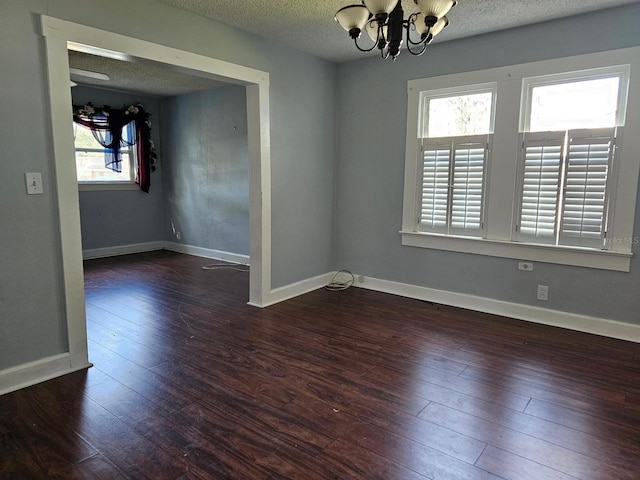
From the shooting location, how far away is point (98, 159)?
253 inches

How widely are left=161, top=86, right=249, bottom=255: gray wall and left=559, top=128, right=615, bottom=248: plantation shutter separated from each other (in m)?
4.02

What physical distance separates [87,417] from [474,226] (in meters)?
3.42

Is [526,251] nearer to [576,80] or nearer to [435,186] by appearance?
[435,186]

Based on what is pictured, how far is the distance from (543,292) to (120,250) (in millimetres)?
6059

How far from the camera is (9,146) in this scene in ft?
7.82

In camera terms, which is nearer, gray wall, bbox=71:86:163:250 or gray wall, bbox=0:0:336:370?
gray wall, bbox=0:0:336:370

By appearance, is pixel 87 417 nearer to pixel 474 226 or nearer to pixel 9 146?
pixel 9 146

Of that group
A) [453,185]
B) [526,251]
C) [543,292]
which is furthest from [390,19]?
[543,292]

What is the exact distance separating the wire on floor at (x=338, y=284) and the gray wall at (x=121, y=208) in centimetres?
380

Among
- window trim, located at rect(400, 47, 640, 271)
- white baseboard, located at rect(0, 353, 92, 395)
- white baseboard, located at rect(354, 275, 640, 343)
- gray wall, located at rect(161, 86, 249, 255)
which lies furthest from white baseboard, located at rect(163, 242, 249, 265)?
white baseboard, located at rect(0, 353, 92, 395)

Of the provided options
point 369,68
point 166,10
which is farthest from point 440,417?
point 369,68

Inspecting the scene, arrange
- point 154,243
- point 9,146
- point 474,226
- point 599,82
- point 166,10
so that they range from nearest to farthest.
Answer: point 9,146 → point 166,10 → point 599,82 → point 474,226 → point 154,243

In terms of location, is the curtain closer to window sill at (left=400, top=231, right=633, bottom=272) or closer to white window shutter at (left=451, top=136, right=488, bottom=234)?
window sill at (left=400, top=231, right=633, bottom=272)

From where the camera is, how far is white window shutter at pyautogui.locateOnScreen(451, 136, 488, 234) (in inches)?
152
